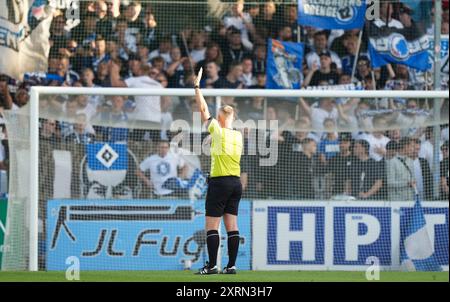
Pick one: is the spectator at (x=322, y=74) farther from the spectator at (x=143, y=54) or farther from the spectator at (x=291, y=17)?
the spectator at (x=143, y=54)

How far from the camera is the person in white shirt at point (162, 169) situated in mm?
18859

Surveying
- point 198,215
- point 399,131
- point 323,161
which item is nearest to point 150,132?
point 198,215

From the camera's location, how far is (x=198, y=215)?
18891 mm

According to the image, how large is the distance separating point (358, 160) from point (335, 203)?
34.1 inches

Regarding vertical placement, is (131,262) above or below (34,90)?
below

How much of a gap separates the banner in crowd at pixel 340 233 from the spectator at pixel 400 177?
0.15m

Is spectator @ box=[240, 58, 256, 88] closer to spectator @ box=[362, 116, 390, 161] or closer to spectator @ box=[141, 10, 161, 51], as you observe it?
spectator @ box=[141, 10, 161, 51]

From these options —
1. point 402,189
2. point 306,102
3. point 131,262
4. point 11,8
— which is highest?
point 11,8

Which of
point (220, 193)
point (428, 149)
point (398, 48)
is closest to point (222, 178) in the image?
point (220, 193)

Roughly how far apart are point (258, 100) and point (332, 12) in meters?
2.35

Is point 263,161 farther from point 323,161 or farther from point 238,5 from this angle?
point 238,5

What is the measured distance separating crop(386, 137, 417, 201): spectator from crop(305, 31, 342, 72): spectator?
2.36 m

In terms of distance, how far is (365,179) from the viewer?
63.3ft

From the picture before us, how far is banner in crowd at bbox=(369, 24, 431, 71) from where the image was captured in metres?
20.5
